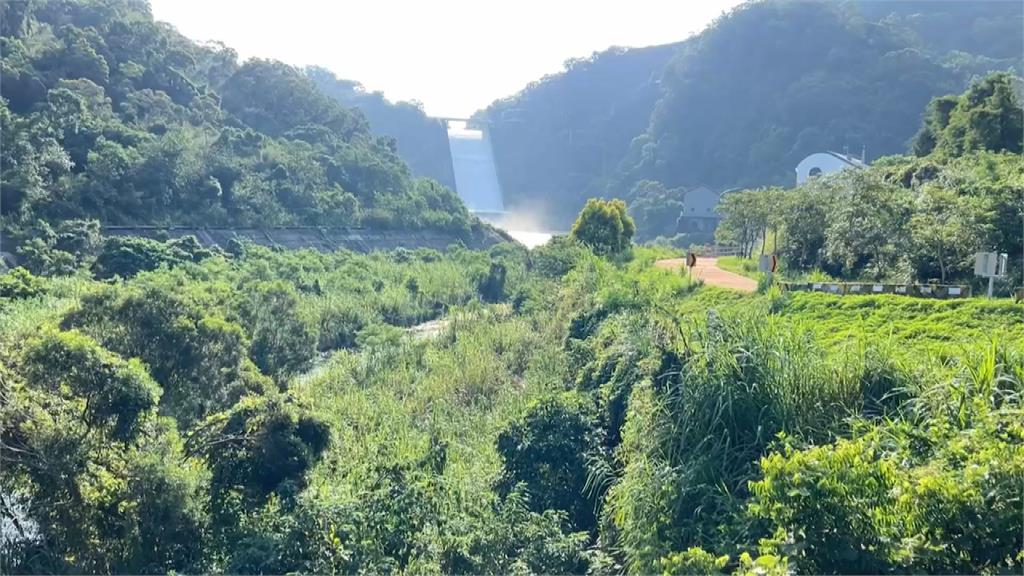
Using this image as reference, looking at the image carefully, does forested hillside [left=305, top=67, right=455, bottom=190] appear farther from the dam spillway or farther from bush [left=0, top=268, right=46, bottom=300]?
bush [left=0, top=268, right=46, bottom=300]

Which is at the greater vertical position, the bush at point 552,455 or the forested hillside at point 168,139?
the forested hillside at point 168,139

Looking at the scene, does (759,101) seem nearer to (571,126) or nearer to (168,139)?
(571,126)

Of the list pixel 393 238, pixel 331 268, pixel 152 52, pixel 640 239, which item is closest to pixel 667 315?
pixel 331 268

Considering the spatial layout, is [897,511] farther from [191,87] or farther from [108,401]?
[191,87]

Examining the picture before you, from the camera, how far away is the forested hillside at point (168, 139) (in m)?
24.1

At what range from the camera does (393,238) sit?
38.4 metres

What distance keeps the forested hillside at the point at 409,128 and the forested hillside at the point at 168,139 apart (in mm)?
36362

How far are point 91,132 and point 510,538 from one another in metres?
25.6

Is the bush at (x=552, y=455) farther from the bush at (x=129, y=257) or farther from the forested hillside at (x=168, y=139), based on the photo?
the forested hillside at (x=168, y=139)

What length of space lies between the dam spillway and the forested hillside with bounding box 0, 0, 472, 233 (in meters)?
33.4

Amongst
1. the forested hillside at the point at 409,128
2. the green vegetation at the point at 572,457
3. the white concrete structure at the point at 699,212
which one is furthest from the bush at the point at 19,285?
the forested hillside at the point at 409,128

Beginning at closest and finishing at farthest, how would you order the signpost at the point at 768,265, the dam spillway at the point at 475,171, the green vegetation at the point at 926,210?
the green vegetation at the point at 926,210 → the signpost at the point at 768,265 → the dam spillway at the point at 475,171

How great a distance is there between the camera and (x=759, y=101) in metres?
70.5

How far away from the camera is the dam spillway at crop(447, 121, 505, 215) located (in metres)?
85.9
